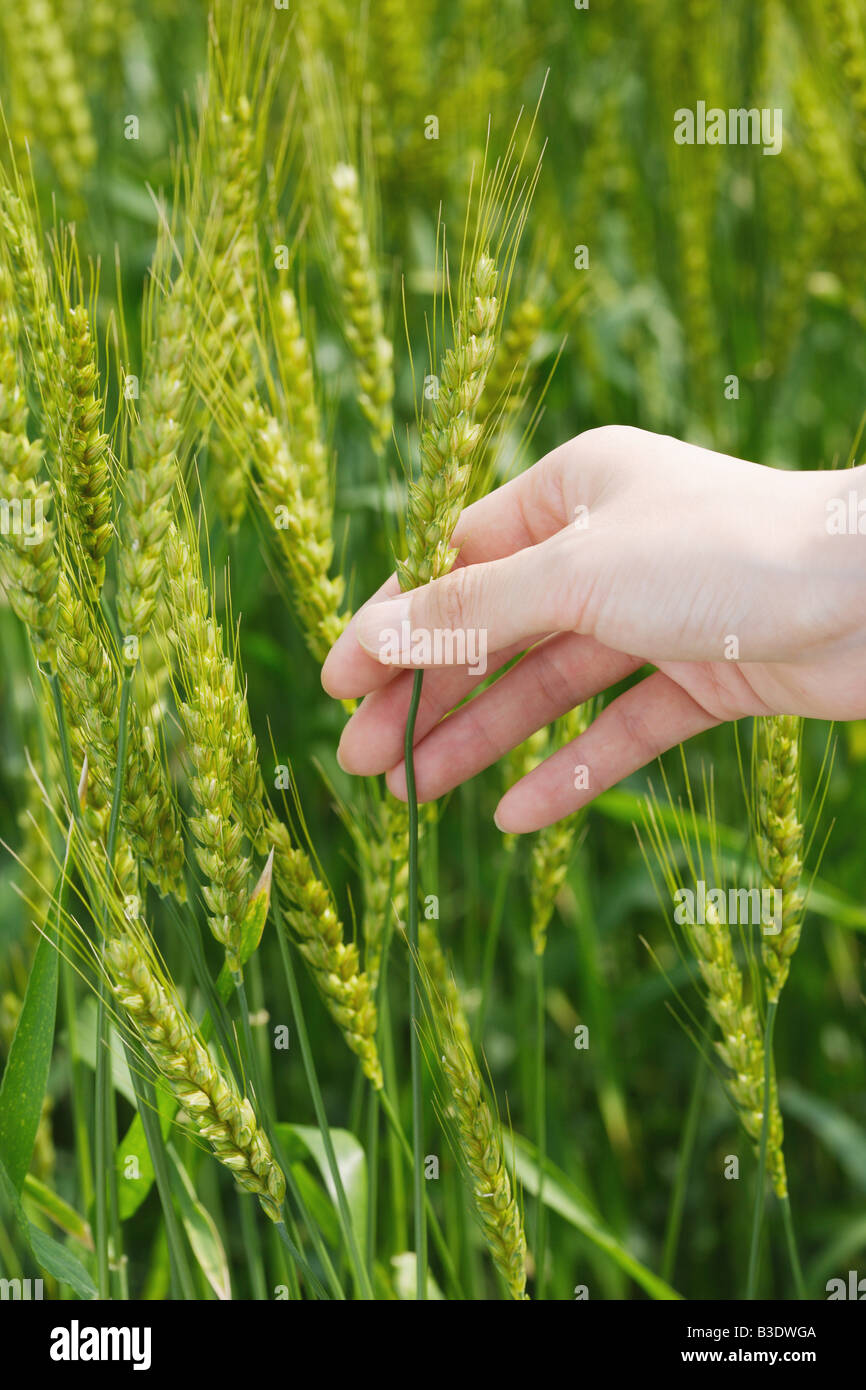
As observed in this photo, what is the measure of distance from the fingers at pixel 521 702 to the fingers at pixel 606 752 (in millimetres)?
30

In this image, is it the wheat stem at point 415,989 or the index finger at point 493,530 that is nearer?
the wheat stem at point 415,989

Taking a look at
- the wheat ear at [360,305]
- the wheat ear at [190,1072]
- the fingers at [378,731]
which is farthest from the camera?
the wheat ear at [360,305]

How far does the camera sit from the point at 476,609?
2.44ft

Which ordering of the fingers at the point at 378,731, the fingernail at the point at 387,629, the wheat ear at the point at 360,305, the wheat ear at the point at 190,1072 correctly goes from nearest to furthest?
the wheat ear at the point at 190,1072, the fingernail at the point at 387,629, the fingers at the point at 378,731, the wheat ear at the point at 360,305

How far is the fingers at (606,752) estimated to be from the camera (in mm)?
904

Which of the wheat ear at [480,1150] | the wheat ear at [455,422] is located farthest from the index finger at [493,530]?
the wheat ear at [480,1150]

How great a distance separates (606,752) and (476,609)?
0.26 m

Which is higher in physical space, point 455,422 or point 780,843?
point 455,422

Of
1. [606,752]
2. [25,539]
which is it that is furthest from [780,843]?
[25,539]

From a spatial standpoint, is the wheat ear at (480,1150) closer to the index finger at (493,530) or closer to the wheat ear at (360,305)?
the index finger at (493,530)

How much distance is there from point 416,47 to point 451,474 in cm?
102

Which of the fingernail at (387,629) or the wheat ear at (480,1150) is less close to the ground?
the fingernail at (387,629)

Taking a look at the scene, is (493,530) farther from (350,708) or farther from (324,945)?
(324,945)

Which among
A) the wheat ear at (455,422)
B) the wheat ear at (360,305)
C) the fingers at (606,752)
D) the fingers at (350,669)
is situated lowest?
the fingers at (606,752)
